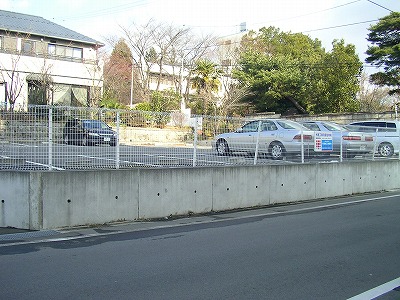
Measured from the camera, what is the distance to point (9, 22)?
3281cm

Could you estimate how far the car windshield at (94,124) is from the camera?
29.8ft

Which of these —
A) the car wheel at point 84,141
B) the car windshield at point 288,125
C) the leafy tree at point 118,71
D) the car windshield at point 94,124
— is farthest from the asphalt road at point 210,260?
the leafy tree at point 118,71

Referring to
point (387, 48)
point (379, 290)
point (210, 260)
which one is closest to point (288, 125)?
point (210, 260)

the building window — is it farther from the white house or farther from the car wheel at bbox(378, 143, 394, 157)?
the car wheel at bbox(378, 143, 394, 157)

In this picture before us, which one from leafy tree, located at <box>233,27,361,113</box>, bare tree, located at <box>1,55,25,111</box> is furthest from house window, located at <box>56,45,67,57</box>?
leafy tree, located at <box>233,27,361,113</box>

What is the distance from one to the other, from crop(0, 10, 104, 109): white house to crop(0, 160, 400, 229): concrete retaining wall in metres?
23.1

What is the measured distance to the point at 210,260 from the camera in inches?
239

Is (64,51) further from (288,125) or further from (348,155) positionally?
(348,155)

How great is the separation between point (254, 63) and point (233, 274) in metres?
35.4

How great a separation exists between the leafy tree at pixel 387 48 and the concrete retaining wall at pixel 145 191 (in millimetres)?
18496

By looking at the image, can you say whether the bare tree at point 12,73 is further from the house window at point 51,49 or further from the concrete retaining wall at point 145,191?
the concrete retaining wall at point 145,191

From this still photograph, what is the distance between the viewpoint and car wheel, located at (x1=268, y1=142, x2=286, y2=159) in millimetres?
12766

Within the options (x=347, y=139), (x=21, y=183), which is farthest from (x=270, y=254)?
(x=347, y=139)

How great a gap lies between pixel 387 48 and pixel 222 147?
22.0 metres
